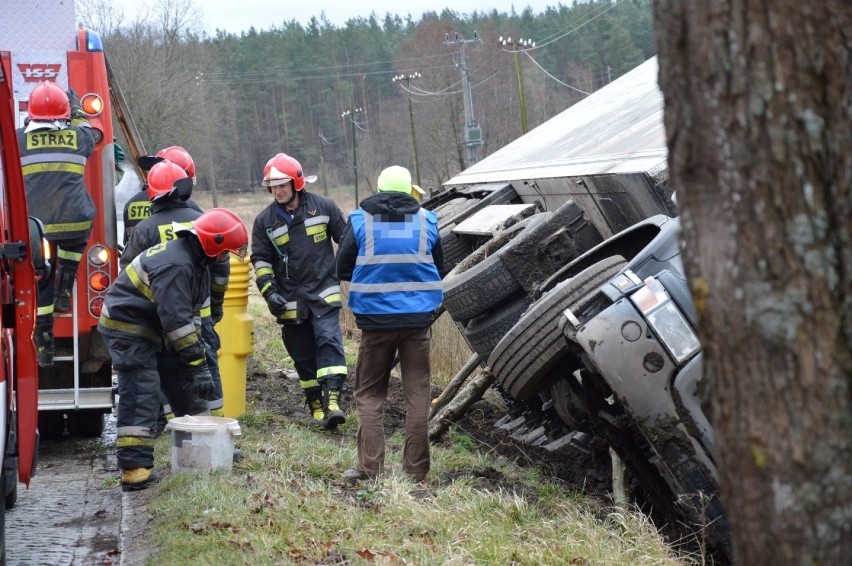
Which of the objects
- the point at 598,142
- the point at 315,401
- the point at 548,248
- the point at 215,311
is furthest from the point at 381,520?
Result: the point at 598,142

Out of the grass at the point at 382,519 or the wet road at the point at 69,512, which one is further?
the wet road at the point at 69,512

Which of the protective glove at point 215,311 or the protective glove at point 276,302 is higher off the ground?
the protective glove at point 215,311

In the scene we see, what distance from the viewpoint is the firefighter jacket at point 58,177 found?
7211 millimetres

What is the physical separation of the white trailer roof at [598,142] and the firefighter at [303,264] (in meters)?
1.64

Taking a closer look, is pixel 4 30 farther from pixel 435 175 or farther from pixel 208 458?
pixel 435 175

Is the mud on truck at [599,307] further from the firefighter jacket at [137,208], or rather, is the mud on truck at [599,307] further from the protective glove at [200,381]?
→ the firefighter jacket at [137,208]

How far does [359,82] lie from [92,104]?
65421 millimetres

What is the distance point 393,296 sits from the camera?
19.9ft

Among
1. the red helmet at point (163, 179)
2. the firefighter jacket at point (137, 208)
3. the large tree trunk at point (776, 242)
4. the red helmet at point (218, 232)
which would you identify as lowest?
the firefighter jacket at point (137, 208)

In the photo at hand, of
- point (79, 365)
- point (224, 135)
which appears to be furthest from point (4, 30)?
point (224, 135)

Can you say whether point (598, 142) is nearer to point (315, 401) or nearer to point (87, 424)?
point (315, 401)

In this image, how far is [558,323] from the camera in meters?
5.22

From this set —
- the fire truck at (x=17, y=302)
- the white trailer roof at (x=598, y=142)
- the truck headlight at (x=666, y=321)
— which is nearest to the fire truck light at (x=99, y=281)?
the fire truck at (x=17, y=302)

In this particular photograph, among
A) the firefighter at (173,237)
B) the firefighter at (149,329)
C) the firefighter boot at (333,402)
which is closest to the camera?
the firefighter at (149,329)
